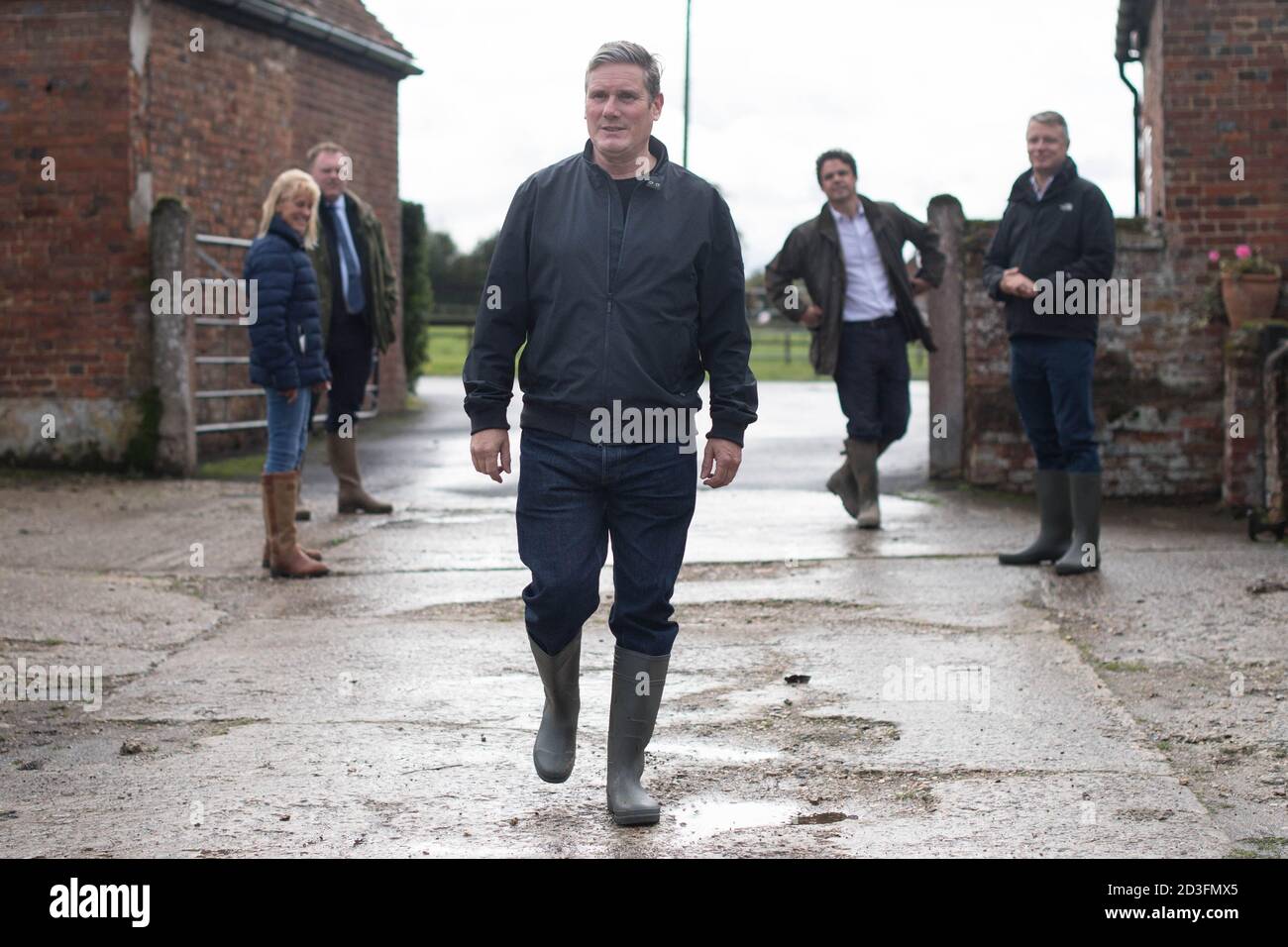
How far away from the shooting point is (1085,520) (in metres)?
8.04

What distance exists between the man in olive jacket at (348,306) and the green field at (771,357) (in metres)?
13.7

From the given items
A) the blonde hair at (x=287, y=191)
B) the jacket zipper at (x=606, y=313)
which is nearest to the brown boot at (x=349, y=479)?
the blonde hair at (x=287, y=191)

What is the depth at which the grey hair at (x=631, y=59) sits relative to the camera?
4.28 m

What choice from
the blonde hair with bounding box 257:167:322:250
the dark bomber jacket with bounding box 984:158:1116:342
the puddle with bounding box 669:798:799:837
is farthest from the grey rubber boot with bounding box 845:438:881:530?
the puddle with bounding box 669:798:799:837

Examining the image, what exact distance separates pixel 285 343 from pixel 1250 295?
6.06 m

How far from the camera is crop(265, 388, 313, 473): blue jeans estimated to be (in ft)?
26.6

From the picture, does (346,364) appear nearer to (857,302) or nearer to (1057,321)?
(857,302)

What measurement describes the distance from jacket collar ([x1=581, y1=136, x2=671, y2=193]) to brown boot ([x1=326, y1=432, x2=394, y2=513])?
239 inches

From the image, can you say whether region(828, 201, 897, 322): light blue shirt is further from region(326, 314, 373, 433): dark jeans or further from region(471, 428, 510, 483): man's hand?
region(471, 428, 510, 483): man's hand
